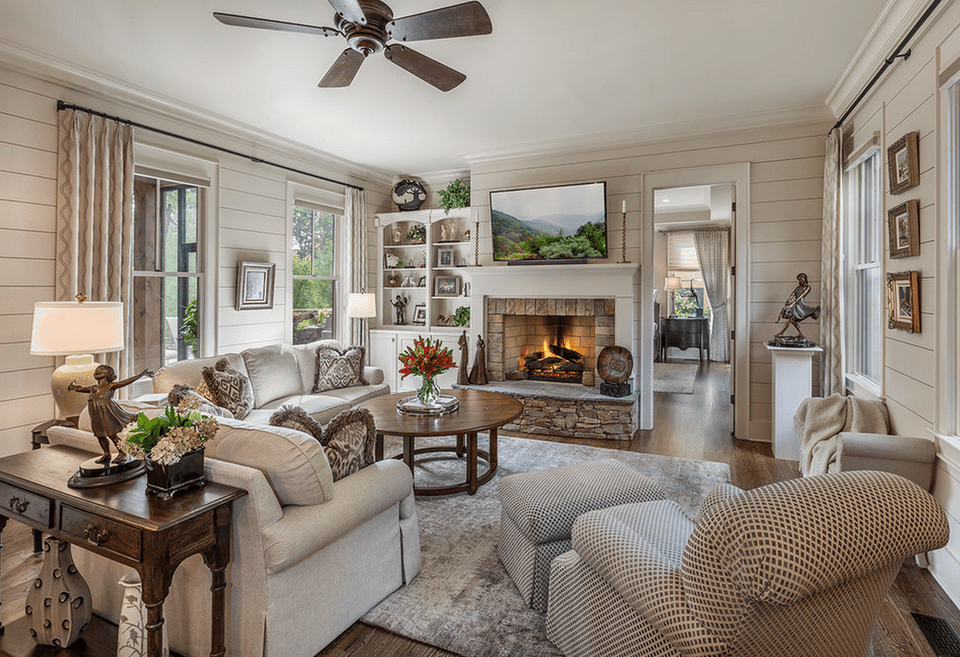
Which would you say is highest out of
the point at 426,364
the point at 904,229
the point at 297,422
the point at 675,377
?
the point at 904,229

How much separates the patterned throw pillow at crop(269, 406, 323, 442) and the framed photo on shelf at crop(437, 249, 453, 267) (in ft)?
14.7

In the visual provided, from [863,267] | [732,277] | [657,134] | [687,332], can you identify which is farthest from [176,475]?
[687,332]

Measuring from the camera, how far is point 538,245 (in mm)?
5367

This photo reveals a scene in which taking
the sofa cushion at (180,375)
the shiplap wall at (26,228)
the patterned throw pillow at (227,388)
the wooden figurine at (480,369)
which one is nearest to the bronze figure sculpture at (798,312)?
the wooden figurine at (480,369)

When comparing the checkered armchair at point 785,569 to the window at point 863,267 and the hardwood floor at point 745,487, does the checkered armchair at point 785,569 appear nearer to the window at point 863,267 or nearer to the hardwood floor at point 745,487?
the hardwood floor at point 745,487

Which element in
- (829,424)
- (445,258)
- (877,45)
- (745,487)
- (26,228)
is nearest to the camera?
(877,45)

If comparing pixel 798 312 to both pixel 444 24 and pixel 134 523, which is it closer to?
pixel 444 24

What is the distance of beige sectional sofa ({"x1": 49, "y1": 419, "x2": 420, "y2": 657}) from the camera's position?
5.45ft

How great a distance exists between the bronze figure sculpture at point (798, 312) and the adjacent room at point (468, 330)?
3cm

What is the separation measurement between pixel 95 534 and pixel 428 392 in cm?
216

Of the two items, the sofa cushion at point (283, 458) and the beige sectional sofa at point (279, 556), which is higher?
the sofa cushion at point (283, 458)

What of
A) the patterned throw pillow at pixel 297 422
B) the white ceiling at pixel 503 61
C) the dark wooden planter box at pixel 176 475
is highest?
the white ceiling at pixel 503 61

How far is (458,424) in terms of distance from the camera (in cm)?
317

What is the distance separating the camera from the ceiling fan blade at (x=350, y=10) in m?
2.29
